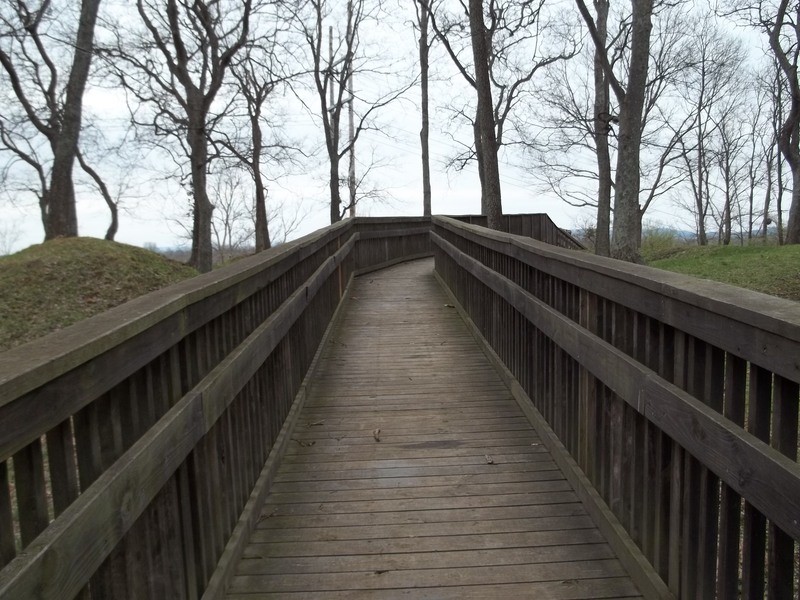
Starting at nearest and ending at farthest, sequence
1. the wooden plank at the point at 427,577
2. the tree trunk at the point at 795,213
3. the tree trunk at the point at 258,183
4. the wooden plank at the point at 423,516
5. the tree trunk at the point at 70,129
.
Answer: the wooden plank at the point at 427,577, the wooden plank at the point at 423,516, the tree trunk at the point at 70,129, the tree trunk at the point at 795,213, the tree trunk at the point at 258,183

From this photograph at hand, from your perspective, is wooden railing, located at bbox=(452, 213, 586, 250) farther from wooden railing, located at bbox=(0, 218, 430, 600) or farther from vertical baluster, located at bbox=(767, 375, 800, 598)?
vertical baluster, located at bbox=(767, 375, 800, 598)

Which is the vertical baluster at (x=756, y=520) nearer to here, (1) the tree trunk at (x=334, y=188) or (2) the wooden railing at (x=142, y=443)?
(2) the wooden railing at (x=142, y=443)

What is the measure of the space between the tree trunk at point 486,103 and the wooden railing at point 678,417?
8.44m

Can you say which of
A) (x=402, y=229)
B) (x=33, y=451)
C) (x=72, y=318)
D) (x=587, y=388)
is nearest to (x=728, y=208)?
(x=402, y=229)

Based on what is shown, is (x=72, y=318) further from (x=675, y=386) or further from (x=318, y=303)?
(x=675, y=386)

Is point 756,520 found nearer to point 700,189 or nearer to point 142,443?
point 142,443

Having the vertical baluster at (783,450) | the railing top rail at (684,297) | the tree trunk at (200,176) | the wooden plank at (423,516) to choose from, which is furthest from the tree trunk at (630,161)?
the vertical baluster at (783,450)

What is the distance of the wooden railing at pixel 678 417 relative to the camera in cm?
181

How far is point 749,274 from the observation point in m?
12.6

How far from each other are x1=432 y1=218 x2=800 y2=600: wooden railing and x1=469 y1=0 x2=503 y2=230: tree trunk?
27.7ft

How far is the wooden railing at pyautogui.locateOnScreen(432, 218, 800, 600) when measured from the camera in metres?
1.81

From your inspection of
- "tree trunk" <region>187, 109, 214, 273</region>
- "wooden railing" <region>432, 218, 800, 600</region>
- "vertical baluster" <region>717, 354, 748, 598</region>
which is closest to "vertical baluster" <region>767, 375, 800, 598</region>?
"wooden railing" <region>432, 218, 800, 600</region>

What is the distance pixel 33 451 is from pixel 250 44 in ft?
60.6

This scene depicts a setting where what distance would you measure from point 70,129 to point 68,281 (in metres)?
4.73
